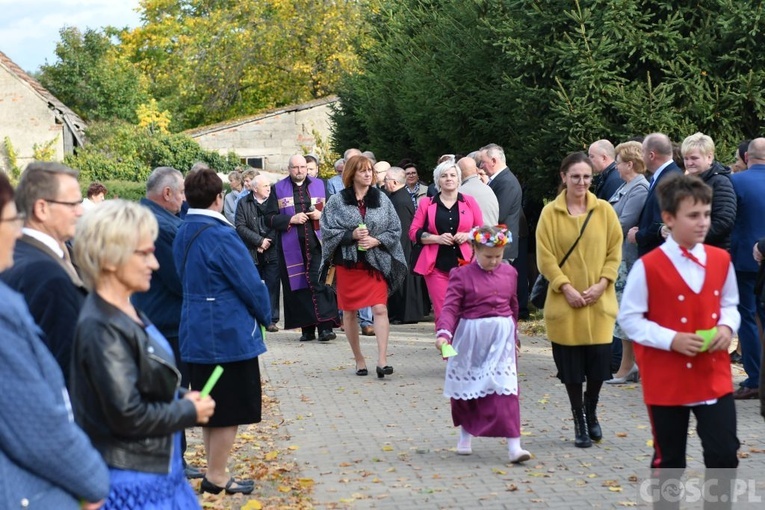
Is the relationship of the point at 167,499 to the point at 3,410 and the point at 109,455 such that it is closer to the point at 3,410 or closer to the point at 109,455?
the point at 109,455

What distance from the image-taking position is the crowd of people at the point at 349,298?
4148mm

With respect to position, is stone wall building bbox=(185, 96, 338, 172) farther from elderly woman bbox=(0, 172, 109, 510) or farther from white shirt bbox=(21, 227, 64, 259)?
elderly woman bbox=(0, 172, 109, 510)

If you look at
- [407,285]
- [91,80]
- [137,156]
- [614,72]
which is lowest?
[407,285]

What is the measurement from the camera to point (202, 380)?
7551 mm

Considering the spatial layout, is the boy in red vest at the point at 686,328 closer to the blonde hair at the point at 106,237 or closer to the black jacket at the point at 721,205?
the blonde hair at the point at 106,237

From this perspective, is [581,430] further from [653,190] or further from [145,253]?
[145,253]

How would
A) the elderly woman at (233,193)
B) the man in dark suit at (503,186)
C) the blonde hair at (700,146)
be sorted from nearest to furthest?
the blonde hair at (700,146)
the man in dark suit at (503,186)
the elderly woman at (233,193)

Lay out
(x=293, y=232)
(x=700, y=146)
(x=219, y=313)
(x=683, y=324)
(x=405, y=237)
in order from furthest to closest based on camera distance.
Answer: (x=405, y=237) < (x=293, y=232) < (x=700, y=146) < (x=219, y=313) < (x=683, y=324)

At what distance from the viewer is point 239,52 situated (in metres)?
65.6

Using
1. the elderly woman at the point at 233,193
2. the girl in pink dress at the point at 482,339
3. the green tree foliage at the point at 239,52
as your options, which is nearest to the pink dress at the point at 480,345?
the girl in pink dress at the point at 482,339

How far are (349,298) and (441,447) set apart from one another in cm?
366

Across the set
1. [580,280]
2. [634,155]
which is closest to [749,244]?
[634,155]

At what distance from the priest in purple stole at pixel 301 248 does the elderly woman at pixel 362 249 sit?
3.00 meters

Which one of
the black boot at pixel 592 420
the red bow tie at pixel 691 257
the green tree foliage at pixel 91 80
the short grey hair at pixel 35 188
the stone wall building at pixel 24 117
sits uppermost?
the green tree foliage at pixel 91 80
